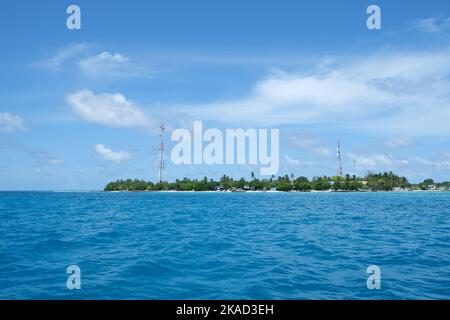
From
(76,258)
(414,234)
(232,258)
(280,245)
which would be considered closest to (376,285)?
(232,258)

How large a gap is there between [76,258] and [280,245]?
1224 centimetres

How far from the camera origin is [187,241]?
25.3 m

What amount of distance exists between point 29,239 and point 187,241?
12.7 metres

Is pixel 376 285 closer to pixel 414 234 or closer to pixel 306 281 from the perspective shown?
pixel 306 281
